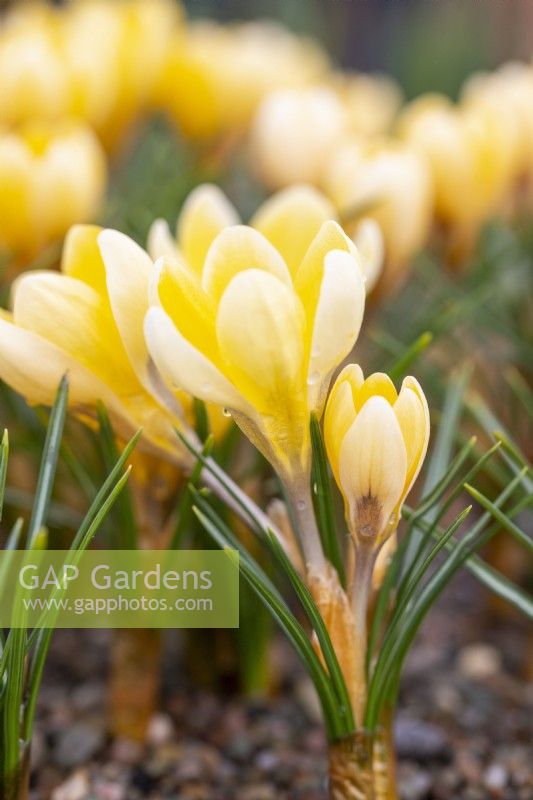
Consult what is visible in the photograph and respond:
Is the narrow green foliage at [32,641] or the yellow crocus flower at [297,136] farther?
the yellow crocus flower at [297,136]

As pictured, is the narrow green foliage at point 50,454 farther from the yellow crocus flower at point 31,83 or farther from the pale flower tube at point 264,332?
the yellow crocus flower at point 31,83

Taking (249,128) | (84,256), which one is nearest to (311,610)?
(84,256)

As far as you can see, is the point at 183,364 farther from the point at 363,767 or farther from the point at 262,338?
the point at 363,767

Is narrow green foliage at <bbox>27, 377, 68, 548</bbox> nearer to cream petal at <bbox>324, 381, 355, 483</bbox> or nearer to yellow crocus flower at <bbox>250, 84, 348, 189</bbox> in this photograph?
cream petal at <bbox>324, 381, 355, 483</bbox>

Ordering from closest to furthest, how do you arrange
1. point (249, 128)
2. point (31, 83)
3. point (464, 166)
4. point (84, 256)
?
point (84, 256), point (464, 166), point (31, 83), point (249, 128)

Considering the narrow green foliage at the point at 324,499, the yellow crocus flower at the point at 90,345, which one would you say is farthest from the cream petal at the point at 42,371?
the narrow green foliage at the point at 324,499

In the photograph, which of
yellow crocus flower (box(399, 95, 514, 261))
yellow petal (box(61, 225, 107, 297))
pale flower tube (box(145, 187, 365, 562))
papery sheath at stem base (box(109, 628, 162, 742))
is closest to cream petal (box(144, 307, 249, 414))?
pale flower tube (box(145, 187, 365, 562))
